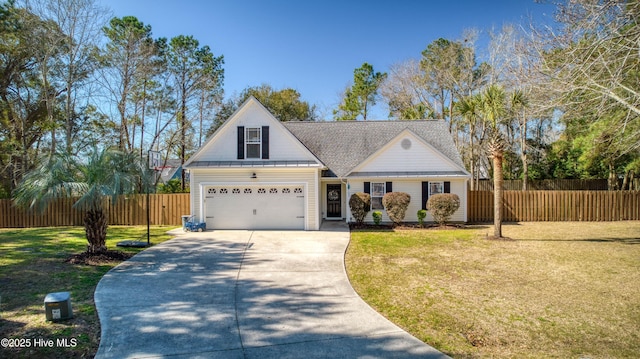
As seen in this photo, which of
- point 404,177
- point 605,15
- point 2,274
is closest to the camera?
point 2,274

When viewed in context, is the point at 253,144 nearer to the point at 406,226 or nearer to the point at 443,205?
the point at 406,226

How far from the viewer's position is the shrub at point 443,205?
54.6ft

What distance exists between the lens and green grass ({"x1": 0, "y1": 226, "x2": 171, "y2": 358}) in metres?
4.98

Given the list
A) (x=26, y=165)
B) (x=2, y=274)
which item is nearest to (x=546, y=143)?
(x=2, y=274)

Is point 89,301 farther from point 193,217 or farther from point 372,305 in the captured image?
point 193,217

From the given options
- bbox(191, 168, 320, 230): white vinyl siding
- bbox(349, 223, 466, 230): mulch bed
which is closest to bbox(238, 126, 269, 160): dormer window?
bbox(191, 168, 320, 230): white vinyl siding

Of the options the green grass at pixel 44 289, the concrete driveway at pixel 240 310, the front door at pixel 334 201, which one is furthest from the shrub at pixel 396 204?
the green grass at pixel 44 289

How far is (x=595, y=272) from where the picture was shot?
8.78 metres

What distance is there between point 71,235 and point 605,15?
19.8 meters

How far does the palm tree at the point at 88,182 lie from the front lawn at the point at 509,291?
6.81 meters

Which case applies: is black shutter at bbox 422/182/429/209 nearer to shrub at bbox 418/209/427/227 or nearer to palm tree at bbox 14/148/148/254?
shrub at bbox 418/209/427/227

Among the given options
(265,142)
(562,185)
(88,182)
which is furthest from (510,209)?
(88,182)

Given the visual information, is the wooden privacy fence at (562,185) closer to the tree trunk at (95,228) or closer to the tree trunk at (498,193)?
the tree trunk at (498,193)

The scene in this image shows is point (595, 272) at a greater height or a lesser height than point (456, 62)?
lesser
